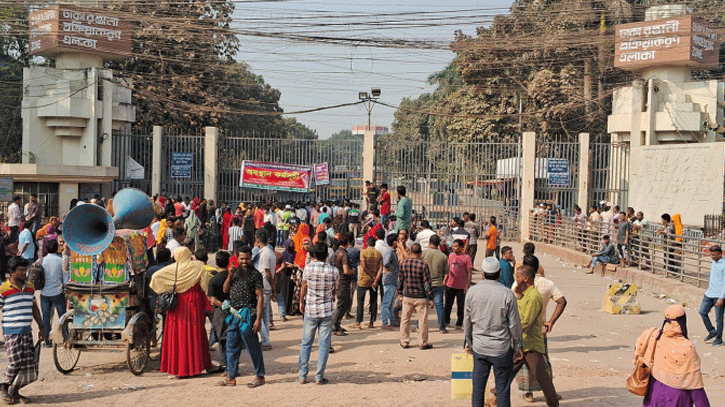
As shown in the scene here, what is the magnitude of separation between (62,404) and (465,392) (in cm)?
391

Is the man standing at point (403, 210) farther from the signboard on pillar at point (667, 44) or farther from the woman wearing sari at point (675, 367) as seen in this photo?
the signboard on pillar at point (667, 44)

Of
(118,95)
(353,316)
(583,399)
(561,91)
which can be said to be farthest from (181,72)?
(583,399)

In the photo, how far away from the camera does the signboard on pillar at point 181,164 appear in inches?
1013

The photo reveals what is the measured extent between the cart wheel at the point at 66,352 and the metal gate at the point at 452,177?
17.4 m

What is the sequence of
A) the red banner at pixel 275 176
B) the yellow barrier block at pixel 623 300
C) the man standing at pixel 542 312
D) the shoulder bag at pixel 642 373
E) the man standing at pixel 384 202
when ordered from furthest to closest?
the red banner at pixel 275 176 < the man standing at pixel 384 202 < the yellow barrier block at pixel 623 300 < the man standing at pixel 542 312 < the shoulder bag at pixel 642 373

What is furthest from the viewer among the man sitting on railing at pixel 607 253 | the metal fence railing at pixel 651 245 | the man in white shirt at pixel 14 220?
the man sitting on railing at pixel 607 253

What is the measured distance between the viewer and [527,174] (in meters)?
26.0

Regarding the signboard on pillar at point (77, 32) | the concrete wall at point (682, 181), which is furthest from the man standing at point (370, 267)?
the signboard on pillar at point (77, 32)

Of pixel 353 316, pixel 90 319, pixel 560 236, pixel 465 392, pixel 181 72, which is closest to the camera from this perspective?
pixel 465 392

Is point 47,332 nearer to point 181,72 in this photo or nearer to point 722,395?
point 722,395

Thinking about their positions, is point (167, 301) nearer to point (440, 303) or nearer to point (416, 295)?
point (416, 295)

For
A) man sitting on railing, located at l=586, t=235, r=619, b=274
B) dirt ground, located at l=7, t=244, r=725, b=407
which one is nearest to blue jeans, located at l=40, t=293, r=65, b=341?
dirt ground, located at l=7, t=244, r=725, b=407

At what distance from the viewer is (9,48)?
38812 millimetres

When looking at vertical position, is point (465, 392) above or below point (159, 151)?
below
